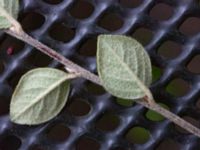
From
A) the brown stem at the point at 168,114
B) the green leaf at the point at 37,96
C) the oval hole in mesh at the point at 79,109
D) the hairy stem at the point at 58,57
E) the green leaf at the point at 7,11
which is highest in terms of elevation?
the green leaf at the point at 7,11

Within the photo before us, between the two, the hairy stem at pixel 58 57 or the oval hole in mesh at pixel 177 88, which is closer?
the hairy stem at pixel 58 57

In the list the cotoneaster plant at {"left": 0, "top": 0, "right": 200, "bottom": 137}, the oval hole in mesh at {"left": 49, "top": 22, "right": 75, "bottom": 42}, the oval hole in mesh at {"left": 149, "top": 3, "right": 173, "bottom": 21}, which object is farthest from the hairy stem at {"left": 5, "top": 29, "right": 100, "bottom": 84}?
the oval hole in mesh at {"left": 149, "top": 3, "right": 173, "bottom": 21}

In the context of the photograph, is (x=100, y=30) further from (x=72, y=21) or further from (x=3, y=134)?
(x=3, y=134)

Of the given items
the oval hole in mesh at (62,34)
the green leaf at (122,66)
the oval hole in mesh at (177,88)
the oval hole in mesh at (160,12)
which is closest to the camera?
the green leaf at (122,66)

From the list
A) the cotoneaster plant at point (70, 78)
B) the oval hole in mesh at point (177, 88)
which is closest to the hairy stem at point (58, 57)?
the cotoneaster plant at point (70, 78)

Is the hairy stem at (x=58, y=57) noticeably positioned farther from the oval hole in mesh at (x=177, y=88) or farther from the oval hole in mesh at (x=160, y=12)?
the oval hole in mesh at (x=160, y=12)

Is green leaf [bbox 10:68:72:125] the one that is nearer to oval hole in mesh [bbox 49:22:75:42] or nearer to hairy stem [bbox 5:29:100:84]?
hairy stem [bbox 5:29:100:84]

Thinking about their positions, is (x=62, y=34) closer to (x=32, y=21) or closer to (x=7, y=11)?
(x=32, y=21)
